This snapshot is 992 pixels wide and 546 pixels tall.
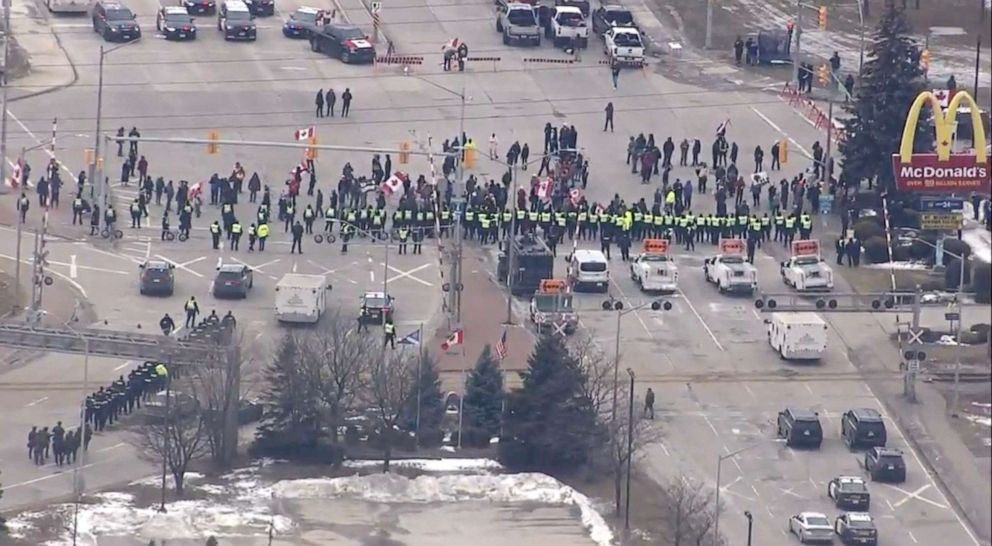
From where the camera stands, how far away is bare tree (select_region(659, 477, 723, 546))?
7912cm

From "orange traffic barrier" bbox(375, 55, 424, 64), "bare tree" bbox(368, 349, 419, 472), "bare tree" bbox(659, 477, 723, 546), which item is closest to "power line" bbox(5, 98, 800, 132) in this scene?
"orange traffic barrier" bbox(375, 55, 424, 64)

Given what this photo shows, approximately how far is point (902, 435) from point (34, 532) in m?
28.4

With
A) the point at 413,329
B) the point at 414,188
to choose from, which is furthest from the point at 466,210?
the point at 413,329

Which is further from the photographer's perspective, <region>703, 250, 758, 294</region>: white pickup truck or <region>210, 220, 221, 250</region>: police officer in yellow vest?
<region>210, 220, 221, 250</region>: police officer in yellow vest

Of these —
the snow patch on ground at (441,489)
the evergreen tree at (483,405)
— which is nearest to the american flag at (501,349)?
the evergreen tree at (483,405)

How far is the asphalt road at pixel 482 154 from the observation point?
89125mm

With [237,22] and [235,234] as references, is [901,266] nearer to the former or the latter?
[235,234]

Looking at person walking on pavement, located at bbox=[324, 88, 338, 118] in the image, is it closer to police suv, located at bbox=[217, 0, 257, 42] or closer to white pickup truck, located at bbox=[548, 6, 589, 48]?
police suv, located at bbox=[217, 0, 257, 42]

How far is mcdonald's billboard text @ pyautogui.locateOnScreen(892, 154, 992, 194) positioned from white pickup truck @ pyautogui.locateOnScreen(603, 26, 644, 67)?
32296 millimetres

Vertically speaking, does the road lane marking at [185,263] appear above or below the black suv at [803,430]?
above

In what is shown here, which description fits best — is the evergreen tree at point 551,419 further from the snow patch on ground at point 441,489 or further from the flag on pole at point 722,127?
the flag on pole at point 722,127

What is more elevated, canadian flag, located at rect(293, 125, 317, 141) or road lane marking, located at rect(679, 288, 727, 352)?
canadian flag, located at rect(293, 125, 317, 141)

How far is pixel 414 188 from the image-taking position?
113 meters

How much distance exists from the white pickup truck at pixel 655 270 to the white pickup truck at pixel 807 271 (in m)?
4.20
